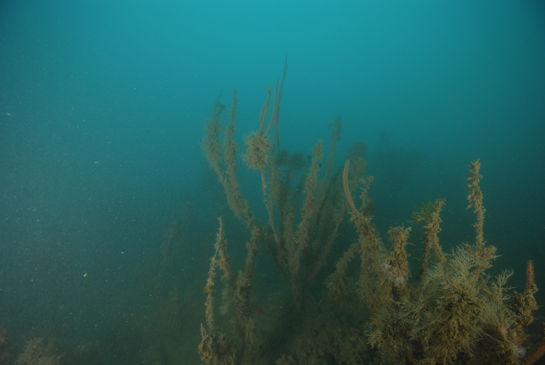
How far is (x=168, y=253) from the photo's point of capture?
10.2 metres

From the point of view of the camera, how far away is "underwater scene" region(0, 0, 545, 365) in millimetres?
2113

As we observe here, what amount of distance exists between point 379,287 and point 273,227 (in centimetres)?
262

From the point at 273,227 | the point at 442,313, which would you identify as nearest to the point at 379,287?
the point at 442,313

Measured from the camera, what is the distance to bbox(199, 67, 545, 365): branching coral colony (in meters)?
1.63

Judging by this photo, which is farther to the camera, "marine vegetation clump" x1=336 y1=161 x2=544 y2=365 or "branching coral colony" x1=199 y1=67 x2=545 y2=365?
"branching coral colony" x1=199 y1=67 x2=545 y2=365

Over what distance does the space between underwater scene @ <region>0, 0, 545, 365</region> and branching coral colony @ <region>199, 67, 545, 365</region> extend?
1.0 inches

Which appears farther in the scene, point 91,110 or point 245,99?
point 245,99

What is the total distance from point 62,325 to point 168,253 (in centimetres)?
459

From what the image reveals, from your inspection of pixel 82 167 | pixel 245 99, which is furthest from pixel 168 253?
pixel 245 99

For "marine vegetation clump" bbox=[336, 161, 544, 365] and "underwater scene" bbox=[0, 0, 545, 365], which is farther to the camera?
"underwater scene" bbox=[0, 0, 545, 365]

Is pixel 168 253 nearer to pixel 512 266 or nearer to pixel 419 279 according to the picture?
pixel 419 279

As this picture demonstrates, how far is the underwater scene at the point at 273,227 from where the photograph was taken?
211 cm

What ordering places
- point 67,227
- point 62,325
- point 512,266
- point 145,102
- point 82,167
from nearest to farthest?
point 512,266, point 62,325, point 67,227, point 82,167, point 145,102

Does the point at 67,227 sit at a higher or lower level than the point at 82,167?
lower
